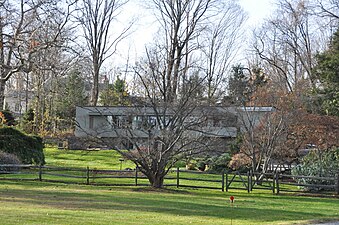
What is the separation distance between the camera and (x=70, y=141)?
6000 centimetres

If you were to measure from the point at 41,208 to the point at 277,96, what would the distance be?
2248 cm

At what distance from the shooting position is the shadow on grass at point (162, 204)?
1883cm

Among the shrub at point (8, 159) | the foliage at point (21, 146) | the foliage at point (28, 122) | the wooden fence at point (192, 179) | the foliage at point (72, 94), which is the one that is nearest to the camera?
the wooden fence at point (192, 179)

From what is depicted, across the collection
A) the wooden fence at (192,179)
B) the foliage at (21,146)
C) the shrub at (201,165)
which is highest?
the foliage at (21,146)

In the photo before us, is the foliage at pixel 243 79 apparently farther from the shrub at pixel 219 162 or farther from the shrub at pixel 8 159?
the shrub at pixel 8 159

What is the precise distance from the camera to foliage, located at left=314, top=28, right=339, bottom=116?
37.8m

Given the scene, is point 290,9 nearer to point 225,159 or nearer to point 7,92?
point 225,159

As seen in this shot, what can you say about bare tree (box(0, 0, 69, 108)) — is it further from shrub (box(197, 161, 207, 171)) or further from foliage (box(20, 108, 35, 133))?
foliage (box(20, 108, 35, 133))

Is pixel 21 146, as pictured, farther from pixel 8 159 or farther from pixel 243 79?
pixel 243 79

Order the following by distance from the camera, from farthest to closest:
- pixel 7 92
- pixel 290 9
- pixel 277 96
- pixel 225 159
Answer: pixel 7 92
pixel 290 9
pixel 225 159
pixel 277 96

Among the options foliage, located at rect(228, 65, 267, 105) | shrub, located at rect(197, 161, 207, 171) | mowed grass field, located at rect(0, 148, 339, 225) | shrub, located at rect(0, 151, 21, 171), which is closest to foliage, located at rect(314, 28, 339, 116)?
shrub, located at rect(197, 161, 207, 171)

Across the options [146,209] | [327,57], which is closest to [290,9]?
[327,57]

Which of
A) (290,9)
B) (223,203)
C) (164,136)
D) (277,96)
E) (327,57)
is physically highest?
(290,9)

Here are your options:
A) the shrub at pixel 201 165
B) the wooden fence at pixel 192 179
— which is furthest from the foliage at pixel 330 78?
the shrub at pixel 201 165
